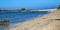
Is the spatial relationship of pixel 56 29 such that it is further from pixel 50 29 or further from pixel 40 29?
pixel 40 29

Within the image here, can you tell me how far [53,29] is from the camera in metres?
13.7

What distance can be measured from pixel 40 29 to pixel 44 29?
1.45 ft

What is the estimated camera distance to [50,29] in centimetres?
1380

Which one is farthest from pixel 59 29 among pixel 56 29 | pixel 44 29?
pixel 44 29

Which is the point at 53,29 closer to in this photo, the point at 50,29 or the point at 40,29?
the point at 50,29

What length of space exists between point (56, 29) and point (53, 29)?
0.25 meters

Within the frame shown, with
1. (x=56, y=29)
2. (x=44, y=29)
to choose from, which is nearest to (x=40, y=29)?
(x=44, y=29)

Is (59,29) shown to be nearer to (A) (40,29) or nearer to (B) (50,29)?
A: (B) (50,29)

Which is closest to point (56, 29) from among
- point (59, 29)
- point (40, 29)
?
point (59, 29)

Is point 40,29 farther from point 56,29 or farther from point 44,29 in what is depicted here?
point 56,29

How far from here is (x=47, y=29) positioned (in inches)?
545

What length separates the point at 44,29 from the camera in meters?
13.9

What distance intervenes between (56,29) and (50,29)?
0.52 m

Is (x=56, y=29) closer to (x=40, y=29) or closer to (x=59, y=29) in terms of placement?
(x=59, y=29)
